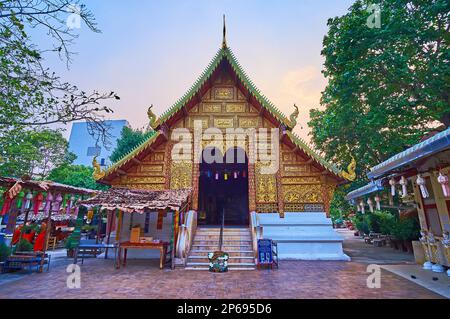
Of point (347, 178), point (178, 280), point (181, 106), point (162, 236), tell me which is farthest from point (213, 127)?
point (178, 280)

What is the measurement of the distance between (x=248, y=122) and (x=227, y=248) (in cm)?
594

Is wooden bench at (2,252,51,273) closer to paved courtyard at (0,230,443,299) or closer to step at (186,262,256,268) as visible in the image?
paved courtyard at (0,230,443,299)

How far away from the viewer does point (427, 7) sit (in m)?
10.1

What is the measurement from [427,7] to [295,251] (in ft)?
37.5

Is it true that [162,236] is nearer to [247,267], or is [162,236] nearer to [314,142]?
[247,267]

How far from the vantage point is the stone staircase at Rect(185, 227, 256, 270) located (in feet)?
27.2

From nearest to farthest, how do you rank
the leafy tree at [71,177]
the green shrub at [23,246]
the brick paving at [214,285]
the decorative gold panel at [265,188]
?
the brick paving at [214,285] < the green shrub at [23,246] < the decorative gold panel at [265,188] < the leafy tree at [71,177]

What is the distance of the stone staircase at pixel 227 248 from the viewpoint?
829 cm

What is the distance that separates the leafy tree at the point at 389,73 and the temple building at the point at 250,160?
3.66 meters

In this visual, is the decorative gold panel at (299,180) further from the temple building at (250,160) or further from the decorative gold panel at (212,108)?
the decorative gold panel at (212,108)

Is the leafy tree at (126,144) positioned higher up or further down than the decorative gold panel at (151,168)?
higher up

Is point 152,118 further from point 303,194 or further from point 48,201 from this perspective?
point 303,194

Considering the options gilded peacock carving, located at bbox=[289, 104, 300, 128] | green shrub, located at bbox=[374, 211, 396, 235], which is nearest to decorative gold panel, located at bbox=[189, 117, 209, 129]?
gilded peacock carving, located at bbox=[289, 104, 300, 128]

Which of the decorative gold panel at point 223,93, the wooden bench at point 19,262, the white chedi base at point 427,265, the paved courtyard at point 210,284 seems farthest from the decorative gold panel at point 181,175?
the white chedi base at point 427,265
